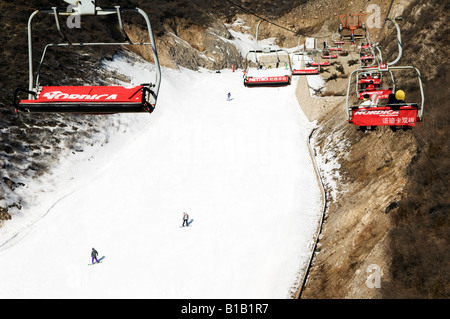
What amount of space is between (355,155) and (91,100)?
18.7 metres

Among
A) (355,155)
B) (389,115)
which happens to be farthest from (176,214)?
(389,115)

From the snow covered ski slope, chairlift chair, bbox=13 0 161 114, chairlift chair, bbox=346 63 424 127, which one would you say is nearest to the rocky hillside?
the snow covered ski slope

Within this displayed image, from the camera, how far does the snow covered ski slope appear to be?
2075 cm

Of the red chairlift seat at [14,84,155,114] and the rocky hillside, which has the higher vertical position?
the red chairlift seat at [14,84,155,114]

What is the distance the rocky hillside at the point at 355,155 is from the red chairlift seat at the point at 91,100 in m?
10.4

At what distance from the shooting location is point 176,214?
2602 centimetres

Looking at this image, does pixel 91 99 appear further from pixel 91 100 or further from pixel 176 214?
pixel 176 214

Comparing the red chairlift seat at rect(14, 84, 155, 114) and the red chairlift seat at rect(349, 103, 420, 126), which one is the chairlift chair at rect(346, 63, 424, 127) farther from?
the red chairlift seat at rect(14, 84, 155, 114)

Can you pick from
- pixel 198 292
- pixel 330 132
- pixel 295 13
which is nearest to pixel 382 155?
pixel 330 132

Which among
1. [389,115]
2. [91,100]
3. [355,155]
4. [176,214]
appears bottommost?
[176,214]

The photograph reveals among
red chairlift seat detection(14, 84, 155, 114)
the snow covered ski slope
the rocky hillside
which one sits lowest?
the snow covered ski slope

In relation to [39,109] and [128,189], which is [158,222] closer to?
[128,189]

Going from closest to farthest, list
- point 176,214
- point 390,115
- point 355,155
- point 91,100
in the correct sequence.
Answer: point 91,100 < point 390,115 < point 176,214 < point 355,155

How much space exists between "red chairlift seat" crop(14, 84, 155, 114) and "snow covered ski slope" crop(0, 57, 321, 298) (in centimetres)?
1130
